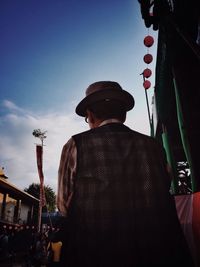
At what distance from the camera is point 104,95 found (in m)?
1.77

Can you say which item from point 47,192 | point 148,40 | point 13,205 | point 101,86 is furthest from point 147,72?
point 47,192

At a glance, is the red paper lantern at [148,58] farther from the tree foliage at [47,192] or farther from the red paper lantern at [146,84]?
the tree foliage at [47,192]

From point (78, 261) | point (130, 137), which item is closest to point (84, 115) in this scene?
point (130, 137)

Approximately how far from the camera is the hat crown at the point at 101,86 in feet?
5.93

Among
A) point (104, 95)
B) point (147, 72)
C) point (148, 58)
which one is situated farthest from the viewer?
point (147, 72)

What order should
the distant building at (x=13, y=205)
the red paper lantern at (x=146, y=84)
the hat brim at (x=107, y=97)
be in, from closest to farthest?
the hat brim at (x=107, y=97) → the red paper lantern at (x=146, y=84) → the distant building at (x=13, y=205)

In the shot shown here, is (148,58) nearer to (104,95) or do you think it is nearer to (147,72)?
(147,72)

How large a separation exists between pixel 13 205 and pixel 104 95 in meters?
24.3

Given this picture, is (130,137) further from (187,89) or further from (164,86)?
(164,86)

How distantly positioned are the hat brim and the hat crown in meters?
0.03

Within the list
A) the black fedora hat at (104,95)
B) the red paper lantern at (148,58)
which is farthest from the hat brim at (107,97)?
the red paper lantern at (148,58)

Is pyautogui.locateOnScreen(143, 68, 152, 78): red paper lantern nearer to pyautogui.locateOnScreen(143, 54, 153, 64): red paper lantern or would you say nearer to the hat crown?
pyautogui.locateOnScreen(143, 54, 153, 64): red paper lantern

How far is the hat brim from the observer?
5.82 ft

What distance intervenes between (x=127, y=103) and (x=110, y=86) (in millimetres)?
180
